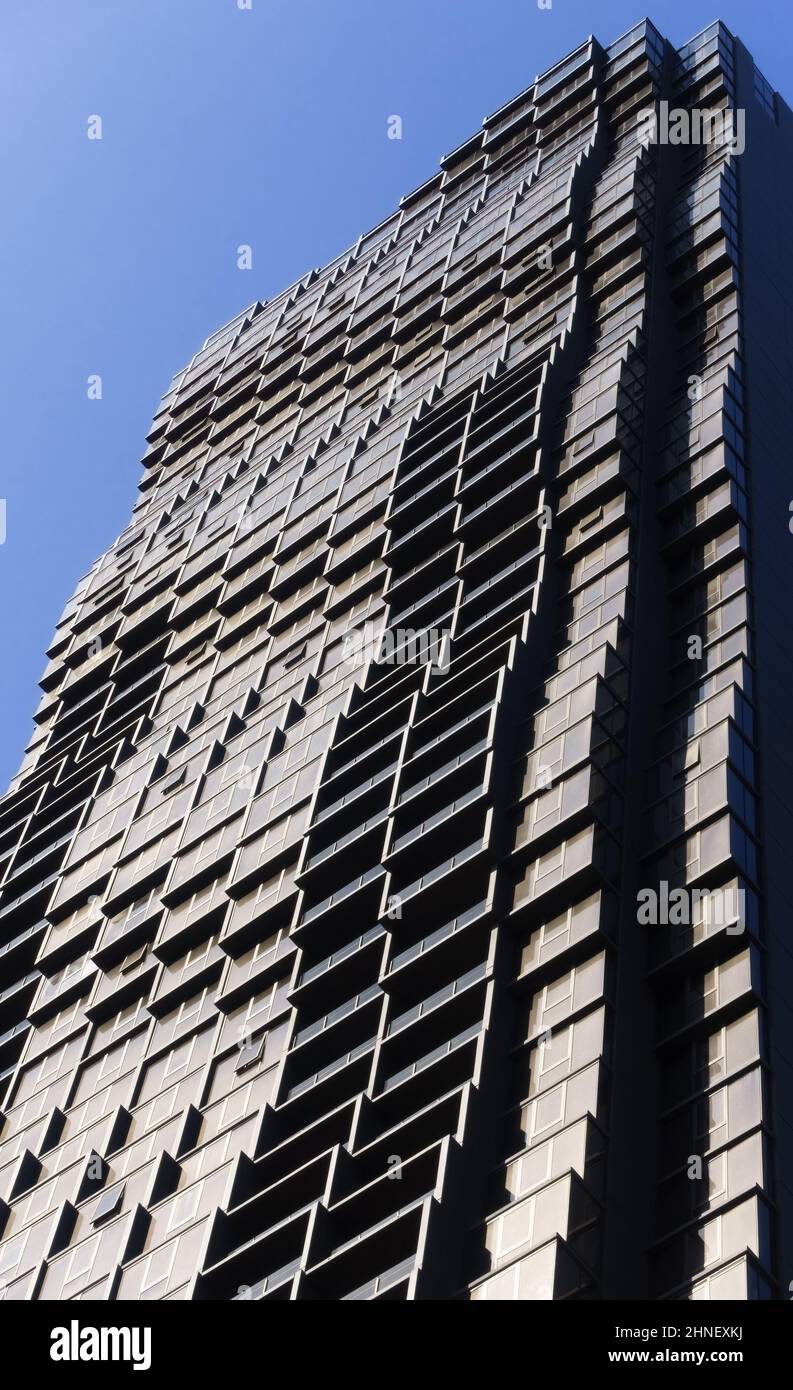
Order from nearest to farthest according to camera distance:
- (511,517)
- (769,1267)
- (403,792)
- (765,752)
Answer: (769,1267)
(765,752)
(403,792)
(511,517)

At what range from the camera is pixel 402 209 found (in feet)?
349

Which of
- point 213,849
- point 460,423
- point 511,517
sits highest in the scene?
point 460,423

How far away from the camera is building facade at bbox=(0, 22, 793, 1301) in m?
39.3

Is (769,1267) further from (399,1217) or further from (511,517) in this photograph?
(511,517)

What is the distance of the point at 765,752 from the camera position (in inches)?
1849

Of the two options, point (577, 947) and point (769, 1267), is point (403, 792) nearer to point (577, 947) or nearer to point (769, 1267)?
point (577, 947)

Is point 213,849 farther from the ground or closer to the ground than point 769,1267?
farther from the ground

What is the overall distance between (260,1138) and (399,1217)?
799cm

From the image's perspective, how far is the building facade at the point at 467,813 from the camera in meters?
39.3

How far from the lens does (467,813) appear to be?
48312 mm

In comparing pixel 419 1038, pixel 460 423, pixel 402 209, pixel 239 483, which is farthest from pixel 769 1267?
pixel 402 209

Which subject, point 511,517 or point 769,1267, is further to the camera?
point 511,517
